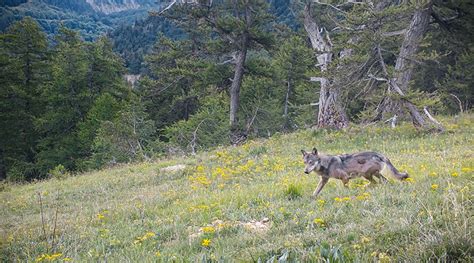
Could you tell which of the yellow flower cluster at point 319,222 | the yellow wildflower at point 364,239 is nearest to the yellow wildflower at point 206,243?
the yellow flower cluster at point 319,222

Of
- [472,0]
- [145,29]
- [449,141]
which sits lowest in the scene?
[449,141]

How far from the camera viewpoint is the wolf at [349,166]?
7.40 m

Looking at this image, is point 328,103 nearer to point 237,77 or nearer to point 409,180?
point 237,77

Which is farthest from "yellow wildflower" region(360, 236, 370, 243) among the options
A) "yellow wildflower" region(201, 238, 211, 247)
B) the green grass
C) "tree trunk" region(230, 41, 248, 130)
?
"tree trunk" region(230, 41, 248, 130)

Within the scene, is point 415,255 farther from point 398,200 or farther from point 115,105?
point 115,105

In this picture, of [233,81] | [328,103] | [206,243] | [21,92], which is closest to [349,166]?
[206,243]

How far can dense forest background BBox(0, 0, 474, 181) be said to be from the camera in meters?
15.4

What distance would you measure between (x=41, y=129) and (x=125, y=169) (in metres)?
25.8

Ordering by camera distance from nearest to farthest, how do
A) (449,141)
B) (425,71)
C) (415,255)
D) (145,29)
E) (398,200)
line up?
(415,255)
(398,200)
(449,141)
(425,71)
(145,29)

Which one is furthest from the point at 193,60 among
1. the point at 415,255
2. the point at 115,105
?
the point at 415,255

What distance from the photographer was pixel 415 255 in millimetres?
3279

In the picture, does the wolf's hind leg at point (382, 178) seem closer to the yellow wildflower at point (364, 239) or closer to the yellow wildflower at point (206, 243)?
the yellow wildflower at point (364, 239)

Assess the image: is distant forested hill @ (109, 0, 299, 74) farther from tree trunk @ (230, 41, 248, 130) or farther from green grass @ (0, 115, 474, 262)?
green grass @ (0, 115, 474, 262)

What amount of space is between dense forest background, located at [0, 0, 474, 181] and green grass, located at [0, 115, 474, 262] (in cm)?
352
